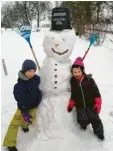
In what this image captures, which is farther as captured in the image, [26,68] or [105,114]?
[105,114]

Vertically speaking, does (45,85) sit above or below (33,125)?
above

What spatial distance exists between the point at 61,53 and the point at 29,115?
2.71 feet

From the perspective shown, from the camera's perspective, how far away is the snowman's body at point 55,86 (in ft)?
11.5

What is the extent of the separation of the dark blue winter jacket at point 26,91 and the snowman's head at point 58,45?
345mm

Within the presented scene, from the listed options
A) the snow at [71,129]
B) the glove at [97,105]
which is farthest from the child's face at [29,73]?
the glove at [97,105]

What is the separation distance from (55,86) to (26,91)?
1.15 feet

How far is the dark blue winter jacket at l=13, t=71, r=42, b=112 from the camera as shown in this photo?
3.43m

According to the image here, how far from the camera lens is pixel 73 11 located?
53.1 feet

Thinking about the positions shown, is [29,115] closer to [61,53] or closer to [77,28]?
[61,53]

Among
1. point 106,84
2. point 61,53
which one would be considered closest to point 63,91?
point 61,53

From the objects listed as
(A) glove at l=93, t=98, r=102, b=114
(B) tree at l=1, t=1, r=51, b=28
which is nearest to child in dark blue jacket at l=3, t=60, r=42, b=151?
(A) glove at l=93, t=98, r=102, b=114

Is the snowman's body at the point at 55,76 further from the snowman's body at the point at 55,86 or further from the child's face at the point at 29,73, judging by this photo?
the child's face at the point at 29,73

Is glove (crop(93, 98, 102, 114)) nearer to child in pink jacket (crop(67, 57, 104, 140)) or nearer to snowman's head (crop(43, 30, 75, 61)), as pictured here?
child in pink jacket (crop(67, 57, 104, 140))

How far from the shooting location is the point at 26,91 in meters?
3.47
